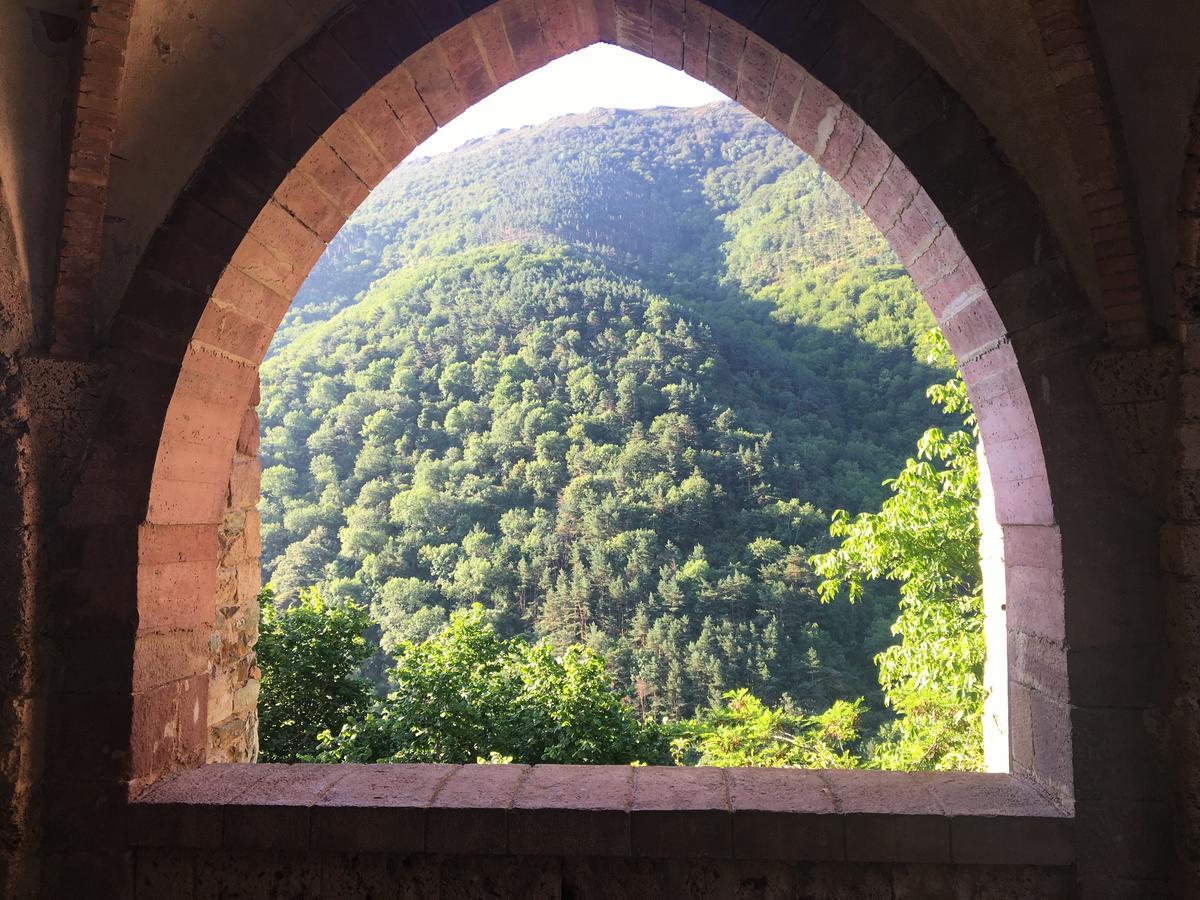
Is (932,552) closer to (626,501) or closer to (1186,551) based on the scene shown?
(1186,551)

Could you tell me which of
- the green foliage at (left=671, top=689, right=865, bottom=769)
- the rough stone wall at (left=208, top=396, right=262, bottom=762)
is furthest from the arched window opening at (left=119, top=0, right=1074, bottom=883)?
the green foliage at (left=671, top=689, right=865, bottom=769)

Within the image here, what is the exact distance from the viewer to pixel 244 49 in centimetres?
210

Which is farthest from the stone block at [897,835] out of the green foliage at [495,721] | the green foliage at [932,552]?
the green foliage at [932,552]

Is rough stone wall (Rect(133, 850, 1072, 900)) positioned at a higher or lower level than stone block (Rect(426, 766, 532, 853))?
lower

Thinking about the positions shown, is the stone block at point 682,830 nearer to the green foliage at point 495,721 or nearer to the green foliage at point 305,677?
the green foliage at point 495,721

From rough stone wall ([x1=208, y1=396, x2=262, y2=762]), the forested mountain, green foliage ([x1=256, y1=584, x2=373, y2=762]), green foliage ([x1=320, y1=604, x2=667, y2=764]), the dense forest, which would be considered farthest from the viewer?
the forested mountain

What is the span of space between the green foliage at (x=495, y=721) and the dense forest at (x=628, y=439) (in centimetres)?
714

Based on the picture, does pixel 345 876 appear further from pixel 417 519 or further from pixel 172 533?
pixel 417 519

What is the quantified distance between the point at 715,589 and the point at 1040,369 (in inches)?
714

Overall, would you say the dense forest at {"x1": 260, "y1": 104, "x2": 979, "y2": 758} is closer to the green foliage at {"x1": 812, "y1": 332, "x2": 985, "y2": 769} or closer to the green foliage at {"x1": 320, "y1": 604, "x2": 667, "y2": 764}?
the green foliage at {"x1": 320, "y1": 604, "x2": 667, "y2": 764}

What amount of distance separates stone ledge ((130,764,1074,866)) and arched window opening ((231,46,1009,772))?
587 millimetres

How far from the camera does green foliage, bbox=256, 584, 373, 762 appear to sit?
7.10 metres

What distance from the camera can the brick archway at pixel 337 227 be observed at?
1.93 m

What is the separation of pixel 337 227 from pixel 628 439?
2224 cm
